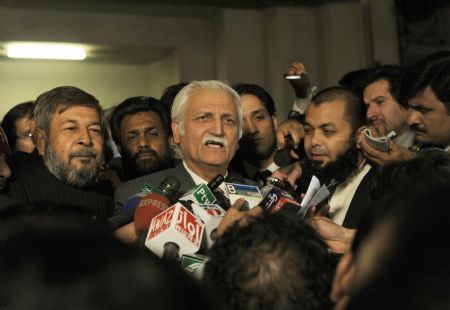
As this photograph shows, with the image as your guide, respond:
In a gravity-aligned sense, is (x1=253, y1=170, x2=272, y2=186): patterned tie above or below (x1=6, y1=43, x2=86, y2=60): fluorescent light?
below

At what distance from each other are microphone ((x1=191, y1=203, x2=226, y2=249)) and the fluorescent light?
539cm

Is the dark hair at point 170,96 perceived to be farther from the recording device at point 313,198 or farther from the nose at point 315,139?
the recording device at point 313,198

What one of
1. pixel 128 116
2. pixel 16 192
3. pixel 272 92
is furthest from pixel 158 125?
pixel 272 92

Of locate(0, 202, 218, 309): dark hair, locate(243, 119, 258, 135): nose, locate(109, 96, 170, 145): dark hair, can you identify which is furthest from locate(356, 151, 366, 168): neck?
locate(0, 202, 218, 309): dark hair

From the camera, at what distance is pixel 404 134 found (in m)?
3.46

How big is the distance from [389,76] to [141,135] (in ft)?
4.38

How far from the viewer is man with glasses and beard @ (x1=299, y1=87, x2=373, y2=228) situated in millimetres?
3098

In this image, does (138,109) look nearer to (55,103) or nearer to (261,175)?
(261,175)

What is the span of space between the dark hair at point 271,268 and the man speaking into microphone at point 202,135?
5.59 feet

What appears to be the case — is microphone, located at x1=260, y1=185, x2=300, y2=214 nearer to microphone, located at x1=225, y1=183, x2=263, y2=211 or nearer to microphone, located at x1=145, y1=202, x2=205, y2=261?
microphone, located at x1=225, y1=183, x2=263, y2=211

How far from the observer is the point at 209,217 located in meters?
2.20

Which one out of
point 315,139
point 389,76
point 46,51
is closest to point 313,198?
point 315,139

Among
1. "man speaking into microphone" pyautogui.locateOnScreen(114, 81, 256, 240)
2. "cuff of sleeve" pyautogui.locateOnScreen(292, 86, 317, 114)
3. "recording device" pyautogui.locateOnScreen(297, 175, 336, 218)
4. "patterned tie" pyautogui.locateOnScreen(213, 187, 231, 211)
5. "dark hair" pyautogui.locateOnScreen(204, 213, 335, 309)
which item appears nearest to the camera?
"dark hair" pyautogui.locateOnScreen(204, 213, 335, 309)

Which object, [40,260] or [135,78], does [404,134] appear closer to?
[40,260]
